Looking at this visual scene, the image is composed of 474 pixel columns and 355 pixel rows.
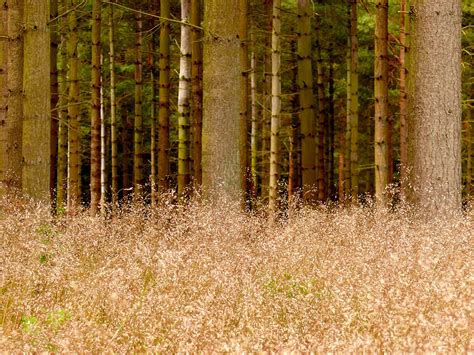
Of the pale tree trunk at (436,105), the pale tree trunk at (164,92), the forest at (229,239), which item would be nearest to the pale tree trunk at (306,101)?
the forest at (229,239)

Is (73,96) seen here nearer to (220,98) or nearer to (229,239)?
(220,98)

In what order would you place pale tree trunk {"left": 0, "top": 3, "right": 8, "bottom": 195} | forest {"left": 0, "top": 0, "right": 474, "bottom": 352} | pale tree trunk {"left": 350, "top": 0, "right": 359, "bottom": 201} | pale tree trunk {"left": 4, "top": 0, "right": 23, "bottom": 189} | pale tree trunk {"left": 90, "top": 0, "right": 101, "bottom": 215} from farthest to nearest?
pale tree trunk {"left": 350, "top": 0, "right": 359, "bottom": 201} → pale tree trunk {"left": 90, "top": 0, "right": 101, "bottom": 215} → pale tree trunk {"left": 0, "top": 3, "right": 8, "bottom": 195} → pale tree trunk {"left": 4, "top": 0, "right": 23, "bottom": 189} → forest {"left": 0, "top": 0, "right": 474, "bottom": 352}

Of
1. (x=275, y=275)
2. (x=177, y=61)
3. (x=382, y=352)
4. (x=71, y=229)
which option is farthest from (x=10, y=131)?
(x=177, y=61)

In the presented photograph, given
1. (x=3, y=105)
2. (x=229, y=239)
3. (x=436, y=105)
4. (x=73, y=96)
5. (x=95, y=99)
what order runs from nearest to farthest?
(x=229, y=239) → (x=436, y=105) → (x=3, y=105) → (x=73, y=96) → (x=95, y=99)

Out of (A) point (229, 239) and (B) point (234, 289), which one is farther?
(A) point (229, 239)

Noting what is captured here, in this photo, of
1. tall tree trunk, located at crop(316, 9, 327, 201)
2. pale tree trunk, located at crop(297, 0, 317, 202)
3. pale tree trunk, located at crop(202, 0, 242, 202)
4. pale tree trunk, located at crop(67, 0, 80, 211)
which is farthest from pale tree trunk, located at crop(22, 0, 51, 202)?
tall tree trunk, located at crop(316, 9, 327, 201)

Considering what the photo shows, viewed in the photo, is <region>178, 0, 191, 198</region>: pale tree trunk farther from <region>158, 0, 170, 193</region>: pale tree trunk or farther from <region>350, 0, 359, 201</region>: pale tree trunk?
<region>350, 0, 359, 201</region>: pale tree trunk

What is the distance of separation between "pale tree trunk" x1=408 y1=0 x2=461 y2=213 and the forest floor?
1383 millimetres

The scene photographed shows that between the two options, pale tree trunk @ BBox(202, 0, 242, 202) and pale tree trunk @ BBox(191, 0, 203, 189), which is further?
pale tree trunk @ BBox(191, 0, 203, 189)

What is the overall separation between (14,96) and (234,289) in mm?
6971

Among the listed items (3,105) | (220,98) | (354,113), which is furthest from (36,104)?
(354,113)

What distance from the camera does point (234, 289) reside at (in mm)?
5129

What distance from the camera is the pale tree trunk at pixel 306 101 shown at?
1529 cm

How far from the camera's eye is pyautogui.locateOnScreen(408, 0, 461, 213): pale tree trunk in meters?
8.91
